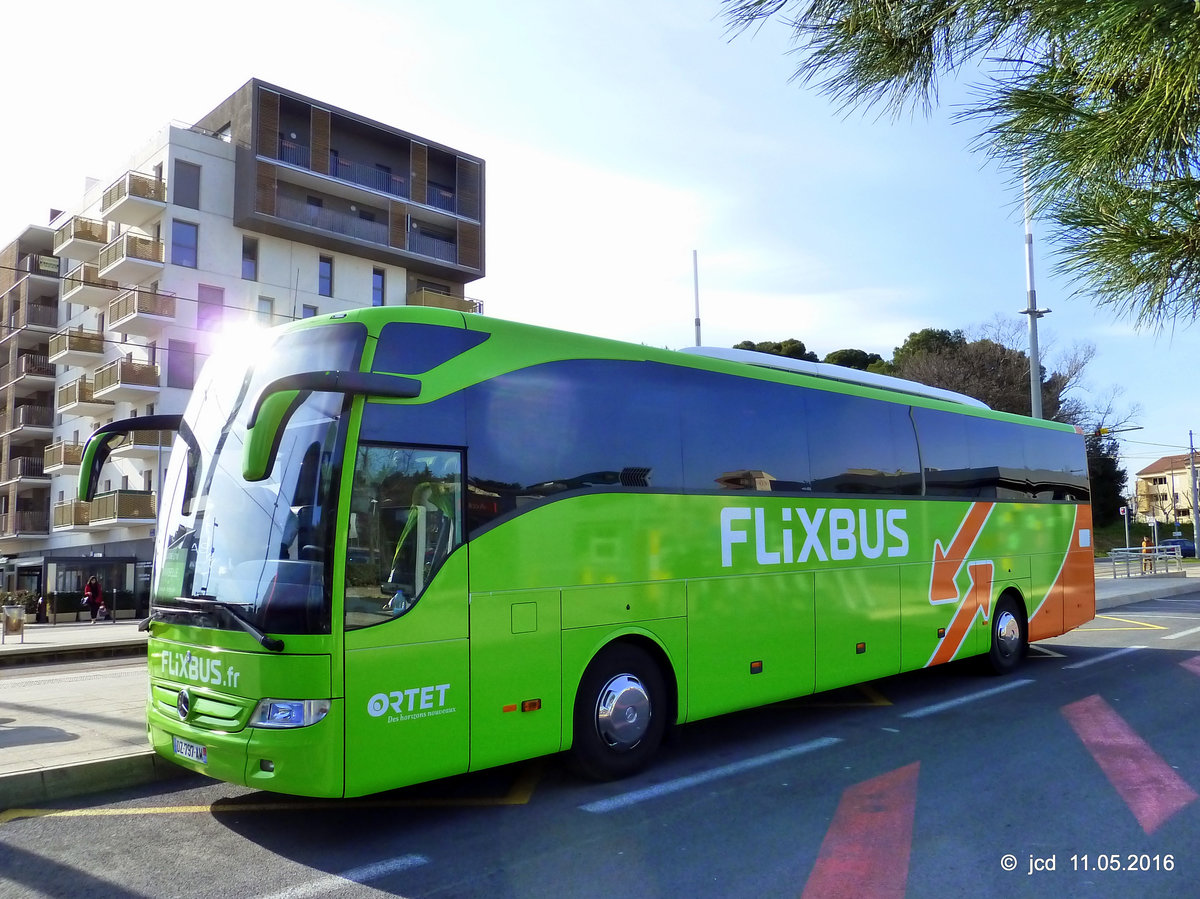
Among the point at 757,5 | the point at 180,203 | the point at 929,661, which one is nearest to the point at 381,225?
the point at 180,203

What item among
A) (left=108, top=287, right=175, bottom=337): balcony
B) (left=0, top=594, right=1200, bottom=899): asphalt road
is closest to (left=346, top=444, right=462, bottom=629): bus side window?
(left=0, top=594, right=1200, bottom=899): asphalt road

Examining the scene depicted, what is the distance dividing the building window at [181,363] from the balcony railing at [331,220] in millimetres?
6809

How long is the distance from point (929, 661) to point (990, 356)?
127ft

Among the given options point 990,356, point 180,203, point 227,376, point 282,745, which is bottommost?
point 282,745

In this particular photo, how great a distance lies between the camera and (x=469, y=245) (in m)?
44.7

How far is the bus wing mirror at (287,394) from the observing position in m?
4.61

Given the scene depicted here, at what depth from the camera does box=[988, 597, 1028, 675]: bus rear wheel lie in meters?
11.4

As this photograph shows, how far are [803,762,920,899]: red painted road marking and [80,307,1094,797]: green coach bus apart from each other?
161 cm

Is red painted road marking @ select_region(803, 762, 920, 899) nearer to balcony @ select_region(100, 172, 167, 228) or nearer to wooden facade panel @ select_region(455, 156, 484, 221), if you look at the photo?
balcony @ select_region(100, 172, 167, 228)

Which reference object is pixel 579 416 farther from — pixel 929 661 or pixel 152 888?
pixel 929 661

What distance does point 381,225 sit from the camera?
41656 mm

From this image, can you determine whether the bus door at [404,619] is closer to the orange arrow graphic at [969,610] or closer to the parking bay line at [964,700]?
the parking bay line at [964,700]

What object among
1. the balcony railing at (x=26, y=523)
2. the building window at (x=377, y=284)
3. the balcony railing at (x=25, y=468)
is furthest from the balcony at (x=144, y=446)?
the balcony railing at (x=25, y=468)

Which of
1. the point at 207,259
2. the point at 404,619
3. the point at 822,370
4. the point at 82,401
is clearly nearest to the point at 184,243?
the point at 207,259
